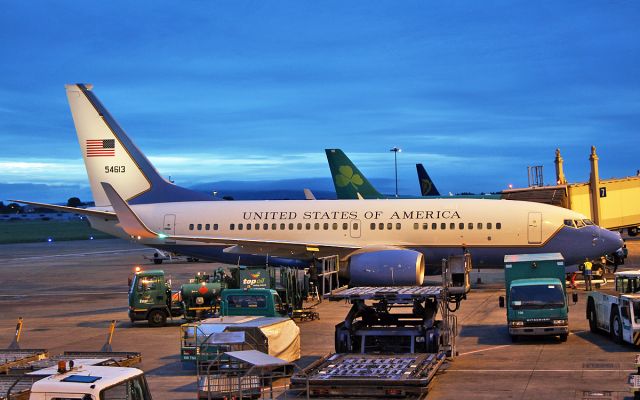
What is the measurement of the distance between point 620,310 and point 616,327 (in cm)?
87

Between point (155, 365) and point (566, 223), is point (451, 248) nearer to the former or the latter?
point (566, 223)

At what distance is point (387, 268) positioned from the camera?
122 ft

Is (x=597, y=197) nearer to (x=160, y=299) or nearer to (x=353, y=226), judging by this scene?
(x=353, y=226)

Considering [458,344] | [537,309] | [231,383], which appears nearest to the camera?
[231,383]

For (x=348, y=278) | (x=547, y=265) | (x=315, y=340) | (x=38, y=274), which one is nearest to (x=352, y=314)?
(x=315, y=340)

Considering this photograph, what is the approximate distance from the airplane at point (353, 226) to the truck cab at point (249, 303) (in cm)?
1037

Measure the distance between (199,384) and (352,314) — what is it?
6156mm

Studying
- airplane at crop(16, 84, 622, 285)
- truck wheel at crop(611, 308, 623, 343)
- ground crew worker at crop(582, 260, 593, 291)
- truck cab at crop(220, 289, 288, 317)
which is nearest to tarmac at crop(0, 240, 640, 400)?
truck wheel at crop(611, 308, 623, 343)

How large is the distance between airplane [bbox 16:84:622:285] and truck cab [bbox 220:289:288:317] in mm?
10365

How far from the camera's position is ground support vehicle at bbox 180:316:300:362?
2186cm

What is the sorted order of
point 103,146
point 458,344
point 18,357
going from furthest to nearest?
point 103,146 < point 458,344 < point 18,357

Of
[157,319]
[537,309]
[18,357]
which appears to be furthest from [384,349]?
[157,319]

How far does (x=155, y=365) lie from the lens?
81.9 ft

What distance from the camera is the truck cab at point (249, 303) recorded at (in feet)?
88.3
